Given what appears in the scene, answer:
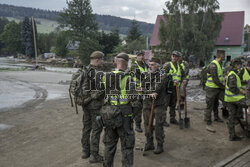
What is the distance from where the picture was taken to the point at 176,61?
21.9ft

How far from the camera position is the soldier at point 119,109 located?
3428 millimetres

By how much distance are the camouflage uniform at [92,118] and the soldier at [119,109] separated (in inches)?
21.1

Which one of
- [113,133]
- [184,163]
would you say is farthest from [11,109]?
[184,163]

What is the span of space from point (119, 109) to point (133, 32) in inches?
2111

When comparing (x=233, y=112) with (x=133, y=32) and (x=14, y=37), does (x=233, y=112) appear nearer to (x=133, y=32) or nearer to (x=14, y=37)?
(x=133, y=32)

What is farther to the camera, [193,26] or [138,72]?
[193,26]

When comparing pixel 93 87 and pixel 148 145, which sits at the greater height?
pixel 93 87

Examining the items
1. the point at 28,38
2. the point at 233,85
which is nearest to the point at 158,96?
the point at 233,85

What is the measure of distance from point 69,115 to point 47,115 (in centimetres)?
93

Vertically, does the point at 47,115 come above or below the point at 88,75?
below

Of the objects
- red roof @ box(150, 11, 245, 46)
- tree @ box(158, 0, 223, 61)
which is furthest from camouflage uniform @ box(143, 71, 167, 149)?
Answer: red roof @ box(150, 11, 245, 46)

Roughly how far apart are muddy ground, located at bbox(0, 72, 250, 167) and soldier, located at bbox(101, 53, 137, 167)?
0.84m

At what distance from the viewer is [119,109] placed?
3.47 metres

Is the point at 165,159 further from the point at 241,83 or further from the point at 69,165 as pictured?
the point at 241,83
